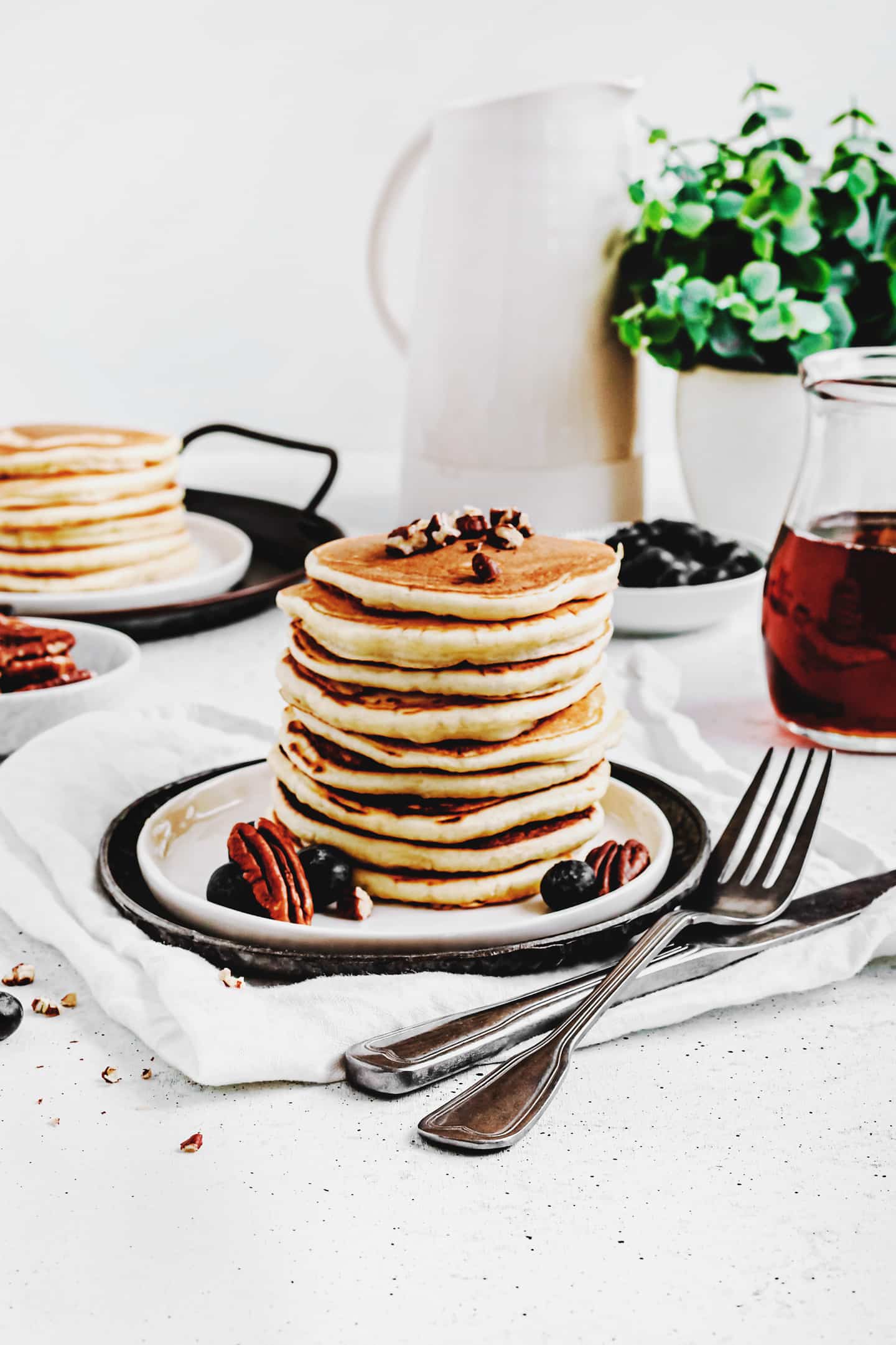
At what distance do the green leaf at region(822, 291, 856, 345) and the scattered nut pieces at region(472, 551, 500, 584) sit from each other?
Answer: 91 cm

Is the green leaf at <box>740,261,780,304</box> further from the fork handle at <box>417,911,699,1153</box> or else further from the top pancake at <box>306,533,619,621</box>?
the fork handle at <box>417,911,699,1153</box>

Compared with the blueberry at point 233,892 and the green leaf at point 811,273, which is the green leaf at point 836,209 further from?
the blueberry at point 233,892

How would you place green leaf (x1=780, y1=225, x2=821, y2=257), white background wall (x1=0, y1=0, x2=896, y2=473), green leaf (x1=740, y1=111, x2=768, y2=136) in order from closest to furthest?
green leaf (x1=780, y1=225, x2=821, y2=257) < green leaf (x1=740, y1=111, x2=768, y2=136) < white background wall (x1=0, y1=0, x2=896, y2=473)

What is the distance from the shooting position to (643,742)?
48.8 inches

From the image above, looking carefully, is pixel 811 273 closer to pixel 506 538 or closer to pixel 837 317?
pixel 837 317

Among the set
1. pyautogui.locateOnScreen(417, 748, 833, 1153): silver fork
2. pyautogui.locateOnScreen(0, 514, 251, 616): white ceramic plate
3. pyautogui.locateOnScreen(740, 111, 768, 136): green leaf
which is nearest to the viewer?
pyautogui.locateOnScreen(417, 748, 833, 1153): silver fork

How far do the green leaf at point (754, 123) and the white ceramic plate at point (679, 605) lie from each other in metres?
0.56

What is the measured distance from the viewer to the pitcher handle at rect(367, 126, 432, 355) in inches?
68.6

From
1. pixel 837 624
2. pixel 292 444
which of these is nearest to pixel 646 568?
pixel 837 624

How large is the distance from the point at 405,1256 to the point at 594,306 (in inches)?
51.0

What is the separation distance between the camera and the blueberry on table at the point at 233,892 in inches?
32.2

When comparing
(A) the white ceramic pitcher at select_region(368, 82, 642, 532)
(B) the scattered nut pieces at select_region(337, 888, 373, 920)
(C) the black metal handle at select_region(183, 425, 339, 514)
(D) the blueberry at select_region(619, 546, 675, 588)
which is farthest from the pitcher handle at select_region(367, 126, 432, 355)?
(B) the scattered nut pieces at select_region(337, 888, 373, 920)

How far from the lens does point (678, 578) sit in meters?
1.50

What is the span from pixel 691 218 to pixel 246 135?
3.78 ft
